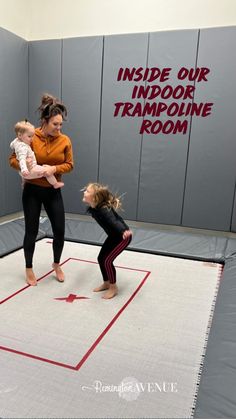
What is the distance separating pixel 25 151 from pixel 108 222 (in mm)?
728

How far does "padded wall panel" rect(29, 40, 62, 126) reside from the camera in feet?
13.9

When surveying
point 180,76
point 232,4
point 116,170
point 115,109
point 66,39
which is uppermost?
point 232,4

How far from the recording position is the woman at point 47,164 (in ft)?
7.67

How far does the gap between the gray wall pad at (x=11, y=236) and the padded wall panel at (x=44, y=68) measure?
1.68m

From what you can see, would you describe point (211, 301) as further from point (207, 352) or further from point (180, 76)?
point (180, 76)

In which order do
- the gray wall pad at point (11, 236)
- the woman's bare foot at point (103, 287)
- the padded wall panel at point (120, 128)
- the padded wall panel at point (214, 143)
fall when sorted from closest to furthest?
1. the woman's bare foot at point (103, 287)
2. the gray wall pad at point (11, 236)
3. the padded wall panel at point (214, 143)
4. the padded wall panel at point (120, 128)

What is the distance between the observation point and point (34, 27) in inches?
176

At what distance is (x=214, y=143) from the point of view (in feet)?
12.7

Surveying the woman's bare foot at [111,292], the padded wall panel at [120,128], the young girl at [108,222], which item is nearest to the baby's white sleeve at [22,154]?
the young girl at [108,222]

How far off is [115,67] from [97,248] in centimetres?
219

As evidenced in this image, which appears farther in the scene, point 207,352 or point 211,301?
point 211,301

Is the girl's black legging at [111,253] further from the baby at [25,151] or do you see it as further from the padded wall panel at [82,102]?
the padded wall panel at [82,102]

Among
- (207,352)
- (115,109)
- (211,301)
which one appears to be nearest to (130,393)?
(207,352)

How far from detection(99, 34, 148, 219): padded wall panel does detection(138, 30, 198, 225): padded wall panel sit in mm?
105
